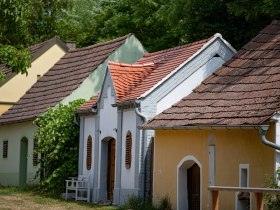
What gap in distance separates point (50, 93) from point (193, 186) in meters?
12.3

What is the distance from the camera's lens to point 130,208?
79.2ft

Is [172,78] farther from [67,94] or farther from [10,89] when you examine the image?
[10,89]

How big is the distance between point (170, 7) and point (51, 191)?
952cm

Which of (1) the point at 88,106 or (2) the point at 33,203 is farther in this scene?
(1) the point at 88,106

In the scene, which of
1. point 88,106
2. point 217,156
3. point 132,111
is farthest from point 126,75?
point 217,156

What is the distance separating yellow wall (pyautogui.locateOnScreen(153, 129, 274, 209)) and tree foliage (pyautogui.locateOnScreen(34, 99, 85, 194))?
694 cm

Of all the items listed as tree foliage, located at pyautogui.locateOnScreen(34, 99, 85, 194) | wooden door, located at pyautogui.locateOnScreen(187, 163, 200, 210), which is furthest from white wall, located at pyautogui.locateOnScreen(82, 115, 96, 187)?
wooden door, located at pyautogui.locateOnScreen(187, 163, 200, 210)

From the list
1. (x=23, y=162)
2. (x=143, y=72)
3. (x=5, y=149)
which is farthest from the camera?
(x=5, y=149)

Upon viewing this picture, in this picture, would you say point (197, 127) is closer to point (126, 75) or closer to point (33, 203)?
point (126, 75)

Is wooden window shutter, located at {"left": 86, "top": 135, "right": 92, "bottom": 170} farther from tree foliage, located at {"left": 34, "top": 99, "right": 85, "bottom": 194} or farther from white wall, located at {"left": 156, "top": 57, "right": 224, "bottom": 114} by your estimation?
white wall, located at {"left": 156, "top": 57, "right": 224, "bottom": 114}

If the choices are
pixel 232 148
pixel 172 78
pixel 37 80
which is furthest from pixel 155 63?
pixel 37 80

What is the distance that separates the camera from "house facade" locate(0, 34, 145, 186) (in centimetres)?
3231

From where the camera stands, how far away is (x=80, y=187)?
28531 millimetres

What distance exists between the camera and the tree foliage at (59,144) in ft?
101
